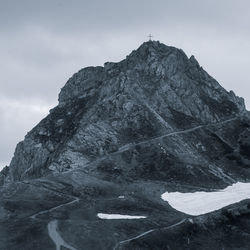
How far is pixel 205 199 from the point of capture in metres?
109

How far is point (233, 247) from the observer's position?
284 feet

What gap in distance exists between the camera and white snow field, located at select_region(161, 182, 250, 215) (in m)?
103

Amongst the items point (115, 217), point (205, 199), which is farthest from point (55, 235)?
point (205, 199)

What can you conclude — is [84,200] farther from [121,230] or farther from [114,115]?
[114,115]

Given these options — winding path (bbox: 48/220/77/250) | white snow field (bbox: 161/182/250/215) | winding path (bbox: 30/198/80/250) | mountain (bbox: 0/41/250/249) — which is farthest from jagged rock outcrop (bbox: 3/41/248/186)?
winding path (bbox: 48/220/77/250)

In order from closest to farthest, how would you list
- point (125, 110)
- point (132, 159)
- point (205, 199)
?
1. point (205, 199)
2. point (132, 159)
3. point (125, 110)

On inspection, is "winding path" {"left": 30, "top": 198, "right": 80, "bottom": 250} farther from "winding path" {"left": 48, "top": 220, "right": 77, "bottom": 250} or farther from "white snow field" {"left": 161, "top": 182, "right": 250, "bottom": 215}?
"white snow field" {"left": 161, "top": 182, "right": 250, "bottom": 215}

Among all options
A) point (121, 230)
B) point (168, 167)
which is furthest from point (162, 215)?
point (168, 167)

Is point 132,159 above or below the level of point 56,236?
above

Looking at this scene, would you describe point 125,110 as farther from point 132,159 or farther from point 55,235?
point 55,235

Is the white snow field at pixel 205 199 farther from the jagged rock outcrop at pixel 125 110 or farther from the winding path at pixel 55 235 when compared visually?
the winding path at pixel 55 235

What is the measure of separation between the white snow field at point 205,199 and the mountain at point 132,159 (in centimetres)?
253

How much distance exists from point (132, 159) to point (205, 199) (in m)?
23.1

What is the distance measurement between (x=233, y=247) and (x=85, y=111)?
72.7 m
